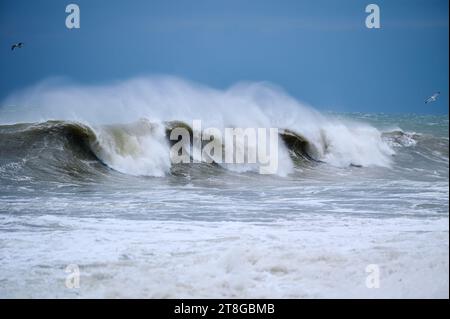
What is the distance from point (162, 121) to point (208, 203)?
717cm

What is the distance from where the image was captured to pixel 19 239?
5938 mm

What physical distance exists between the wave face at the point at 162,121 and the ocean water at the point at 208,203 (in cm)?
6

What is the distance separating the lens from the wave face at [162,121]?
43.2 feet

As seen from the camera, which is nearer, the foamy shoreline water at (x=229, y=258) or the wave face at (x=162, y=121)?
the foamy shoreline water at (x=229, y=258)

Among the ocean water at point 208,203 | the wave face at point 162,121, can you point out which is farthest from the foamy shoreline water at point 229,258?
the wave face at point 162,121

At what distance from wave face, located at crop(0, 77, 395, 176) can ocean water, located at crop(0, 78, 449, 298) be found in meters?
0.06
